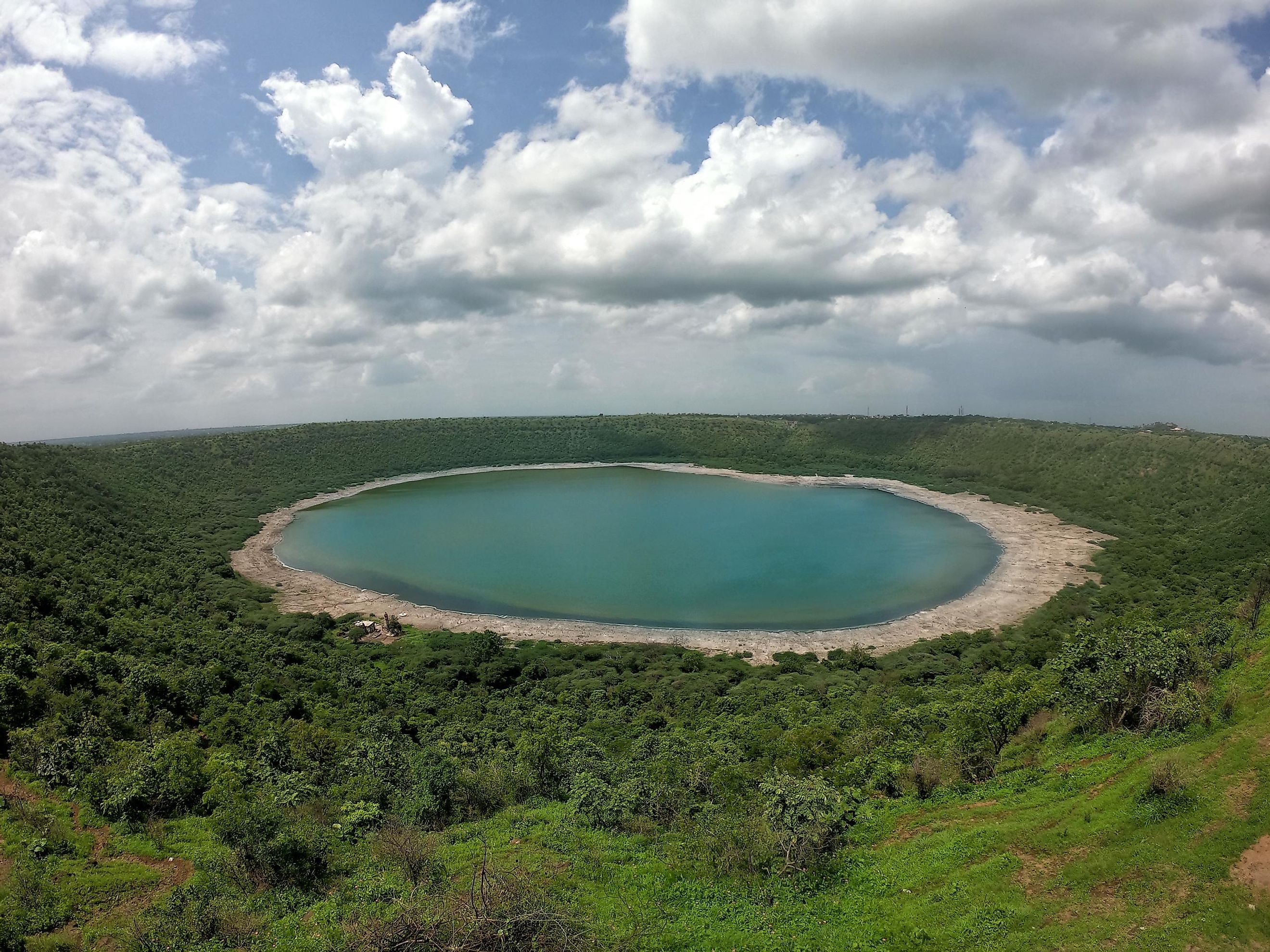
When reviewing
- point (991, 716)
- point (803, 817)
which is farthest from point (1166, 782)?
point (991, 716)

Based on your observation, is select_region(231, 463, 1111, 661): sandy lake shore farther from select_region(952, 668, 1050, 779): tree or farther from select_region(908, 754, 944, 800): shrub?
select_region(908, 754, 944, 800): shrub

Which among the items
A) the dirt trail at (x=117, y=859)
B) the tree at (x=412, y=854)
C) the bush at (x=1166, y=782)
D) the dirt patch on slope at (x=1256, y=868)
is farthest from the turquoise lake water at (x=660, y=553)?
the dirt patch on slope at (x=1256, y=868)

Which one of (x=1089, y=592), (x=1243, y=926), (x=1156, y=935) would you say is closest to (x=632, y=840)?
(x=1156, y=935)

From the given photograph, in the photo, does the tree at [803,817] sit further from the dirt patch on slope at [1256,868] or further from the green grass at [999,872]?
the dirt patch on slope at [1256,868]

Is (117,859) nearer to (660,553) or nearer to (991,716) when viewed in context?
(991,716)

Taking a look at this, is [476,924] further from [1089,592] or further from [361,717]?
[1089,592]
